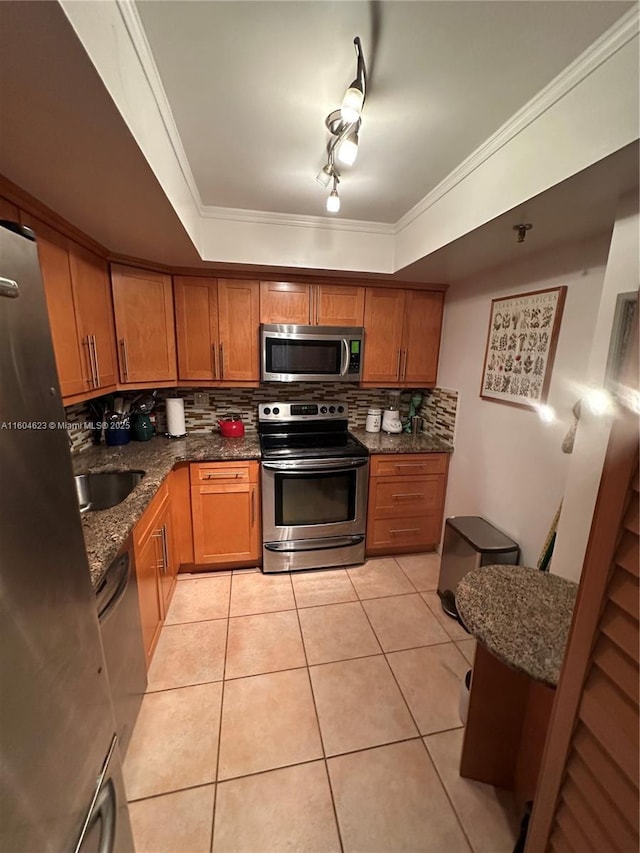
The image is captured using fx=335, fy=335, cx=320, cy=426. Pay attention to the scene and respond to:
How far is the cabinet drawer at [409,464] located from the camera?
2506 mm

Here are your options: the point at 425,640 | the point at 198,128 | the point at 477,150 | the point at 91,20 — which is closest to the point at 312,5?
the point at 91,20

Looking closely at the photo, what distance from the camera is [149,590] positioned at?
5.55ft

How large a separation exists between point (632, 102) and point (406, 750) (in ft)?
7.55

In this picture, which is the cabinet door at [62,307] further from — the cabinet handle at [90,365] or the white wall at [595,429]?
the white wall at [595,429]

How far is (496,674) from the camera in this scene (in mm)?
1163

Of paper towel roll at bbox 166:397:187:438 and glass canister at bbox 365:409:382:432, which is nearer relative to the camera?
paper towel roll at bbox 166:397:187:438

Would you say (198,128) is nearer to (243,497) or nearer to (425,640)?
(243,497)

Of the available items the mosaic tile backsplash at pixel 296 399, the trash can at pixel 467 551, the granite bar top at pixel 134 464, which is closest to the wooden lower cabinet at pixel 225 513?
the granite bar top at pixel 134 464

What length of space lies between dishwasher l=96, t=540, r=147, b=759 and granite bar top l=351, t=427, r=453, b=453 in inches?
65.1

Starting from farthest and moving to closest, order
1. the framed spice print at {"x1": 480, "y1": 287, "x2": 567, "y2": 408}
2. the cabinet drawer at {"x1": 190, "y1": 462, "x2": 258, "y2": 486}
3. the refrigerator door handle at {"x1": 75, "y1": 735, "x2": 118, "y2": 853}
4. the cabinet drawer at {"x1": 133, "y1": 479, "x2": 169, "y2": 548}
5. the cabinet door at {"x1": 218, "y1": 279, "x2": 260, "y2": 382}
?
the cabinet door at {"x1": 218, "y1": 279, "x2": 260, "y2": 382}
the cabinet drawer at {"x1": 190, "y1": 462, "x2": 258, "y2": 486}
the framed spice print at {"x1": 480, "y1": 287, "x2": 567, "y2": 408}
the cabinet drawer at {"x1": 133, "y1": 479, "x2": 169, "y2": 548}
the refrigerator door handle at {"x1": 75, "y1": 735, "x2": 118, "y2": 853}

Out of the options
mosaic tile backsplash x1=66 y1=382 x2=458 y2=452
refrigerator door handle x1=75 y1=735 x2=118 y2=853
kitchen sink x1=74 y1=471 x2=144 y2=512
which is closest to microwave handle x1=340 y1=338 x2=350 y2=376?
mosaic tile backsplash x1=66 y1=382 x2=458 y2=452

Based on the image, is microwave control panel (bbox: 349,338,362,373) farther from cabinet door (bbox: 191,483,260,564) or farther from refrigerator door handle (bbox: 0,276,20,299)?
refrigerator door handle (bbox: 0,276,20,299)

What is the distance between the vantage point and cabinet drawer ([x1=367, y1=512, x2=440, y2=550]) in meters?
2.63

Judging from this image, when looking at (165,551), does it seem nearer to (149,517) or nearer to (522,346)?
(149,517)
